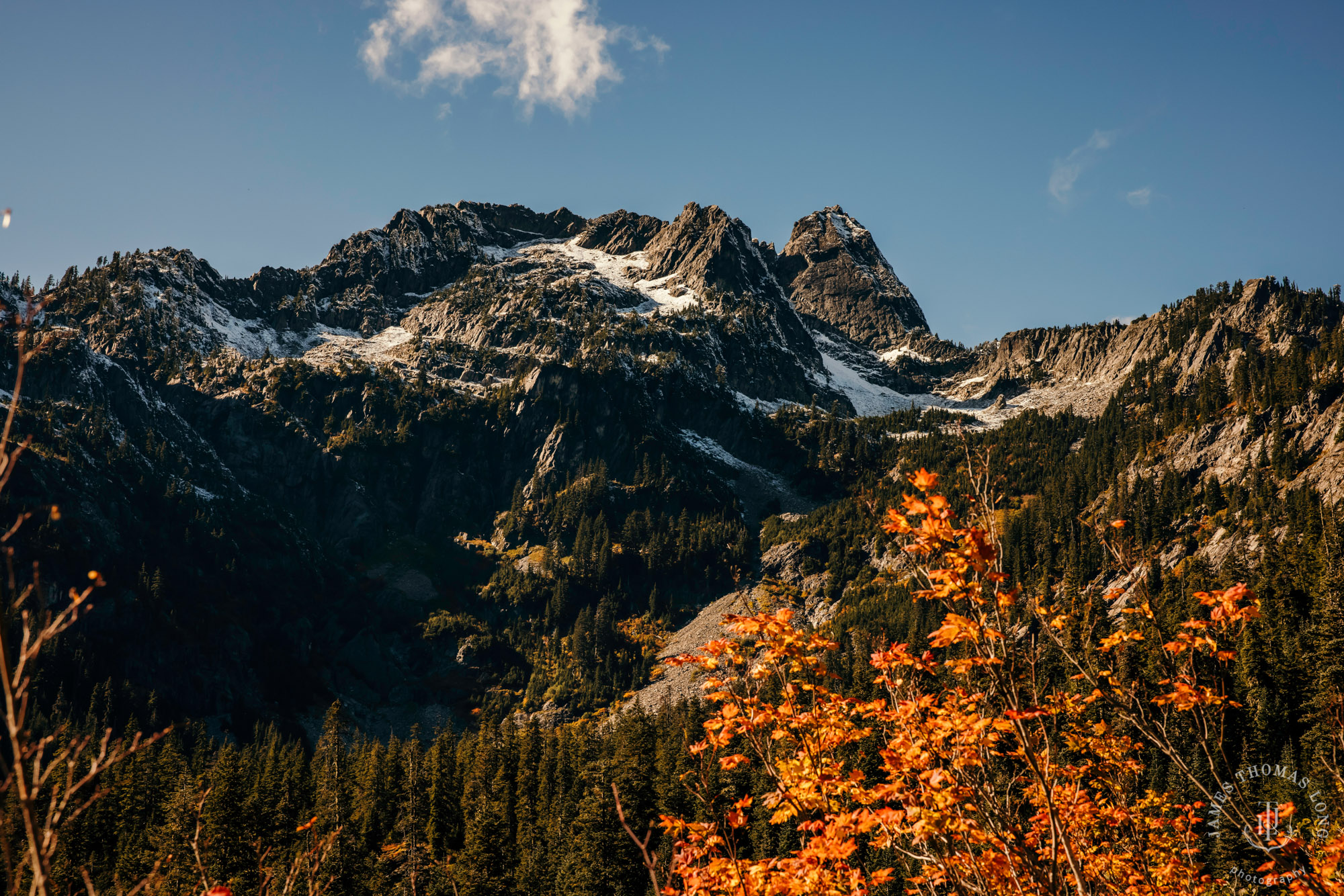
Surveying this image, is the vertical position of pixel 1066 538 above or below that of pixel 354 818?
above

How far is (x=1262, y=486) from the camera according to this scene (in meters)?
124

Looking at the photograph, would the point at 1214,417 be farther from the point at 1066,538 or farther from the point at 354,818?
the point at 354,818

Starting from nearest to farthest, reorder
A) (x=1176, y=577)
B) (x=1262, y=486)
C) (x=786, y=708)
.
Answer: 1. (x=786, y=708)
2. (x=1176, y=577)
3. (x=1262, y=486)

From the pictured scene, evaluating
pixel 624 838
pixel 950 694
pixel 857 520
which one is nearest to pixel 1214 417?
pixel 857 520

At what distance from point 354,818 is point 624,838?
35480mm
